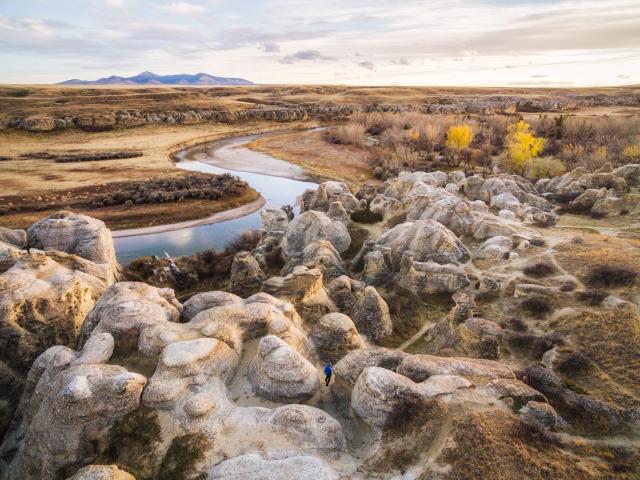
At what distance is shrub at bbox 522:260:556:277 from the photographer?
26578 mm

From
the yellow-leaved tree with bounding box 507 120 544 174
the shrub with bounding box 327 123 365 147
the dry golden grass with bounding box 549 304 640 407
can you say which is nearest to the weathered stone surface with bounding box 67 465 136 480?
the dry golden grass with bounding box 549 304 640 407

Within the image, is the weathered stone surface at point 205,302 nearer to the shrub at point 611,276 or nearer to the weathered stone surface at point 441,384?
the weathered stone surface at point 441,384

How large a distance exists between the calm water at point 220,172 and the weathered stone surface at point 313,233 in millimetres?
10509

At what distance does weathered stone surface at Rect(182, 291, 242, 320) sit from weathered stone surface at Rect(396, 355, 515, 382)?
944cm

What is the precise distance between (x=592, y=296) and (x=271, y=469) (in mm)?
20504

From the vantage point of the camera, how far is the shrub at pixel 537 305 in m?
23.4

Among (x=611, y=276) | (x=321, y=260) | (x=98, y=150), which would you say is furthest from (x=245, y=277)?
(x=98, y=150)

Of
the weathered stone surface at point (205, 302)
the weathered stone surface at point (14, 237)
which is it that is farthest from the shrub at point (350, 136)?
the weathered stone surface at point (205, 302)

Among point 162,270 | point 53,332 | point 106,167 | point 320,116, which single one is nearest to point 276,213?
point 162,270

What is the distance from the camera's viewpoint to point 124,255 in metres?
40.3

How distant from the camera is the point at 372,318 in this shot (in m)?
23.6

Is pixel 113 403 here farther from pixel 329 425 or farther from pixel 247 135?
pixel 247 135

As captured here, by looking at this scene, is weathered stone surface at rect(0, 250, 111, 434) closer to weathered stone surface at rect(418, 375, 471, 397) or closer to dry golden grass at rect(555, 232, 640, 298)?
weathered stone surface at rect(418, 375, 471, 397)

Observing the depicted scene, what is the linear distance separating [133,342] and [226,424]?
6.52 meters
